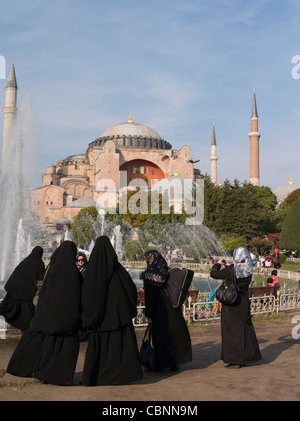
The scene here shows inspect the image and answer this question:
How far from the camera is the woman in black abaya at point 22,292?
16.3 ft

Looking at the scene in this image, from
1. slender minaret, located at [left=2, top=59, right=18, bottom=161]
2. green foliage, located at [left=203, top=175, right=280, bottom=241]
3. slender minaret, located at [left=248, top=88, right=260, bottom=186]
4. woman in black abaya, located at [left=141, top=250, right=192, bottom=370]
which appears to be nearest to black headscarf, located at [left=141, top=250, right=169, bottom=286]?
woman in black abaya, located at [left=141, top=250, right=192, bottom=370]

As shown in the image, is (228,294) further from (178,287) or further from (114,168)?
(114,168)

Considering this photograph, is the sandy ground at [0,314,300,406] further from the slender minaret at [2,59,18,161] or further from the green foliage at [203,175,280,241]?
the slender minaret at [2,59,18,161]

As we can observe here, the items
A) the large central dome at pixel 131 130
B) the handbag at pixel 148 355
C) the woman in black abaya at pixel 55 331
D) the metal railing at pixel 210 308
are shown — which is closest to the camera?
the woman in black abaya at pixel 55 331

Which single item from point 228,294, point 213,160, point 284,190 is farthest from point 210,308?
point 284,190

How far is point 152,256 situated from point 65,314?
1164 mm

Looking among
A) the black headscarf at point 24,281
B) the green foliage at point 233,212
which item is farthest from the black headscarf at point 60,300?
the green foliage at point 233,212

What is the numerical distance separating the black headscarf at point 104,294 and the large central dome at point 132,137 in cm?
→ 5332

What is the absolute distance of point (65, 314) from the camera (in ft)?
12.2

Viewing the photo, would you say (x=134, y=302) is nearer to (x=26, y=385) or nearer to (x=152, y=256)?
(x=152, y=256)

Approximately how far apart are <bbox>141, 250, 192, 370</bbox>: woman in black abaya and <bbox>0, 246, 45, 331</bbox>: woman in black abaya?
1.31 metres

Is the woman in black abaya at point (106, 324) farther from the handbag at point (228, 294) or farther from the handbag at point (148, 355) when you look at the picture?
the handbag at point (228, 294)

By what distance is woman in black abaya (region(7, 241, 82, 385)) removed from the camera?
3691 mm
